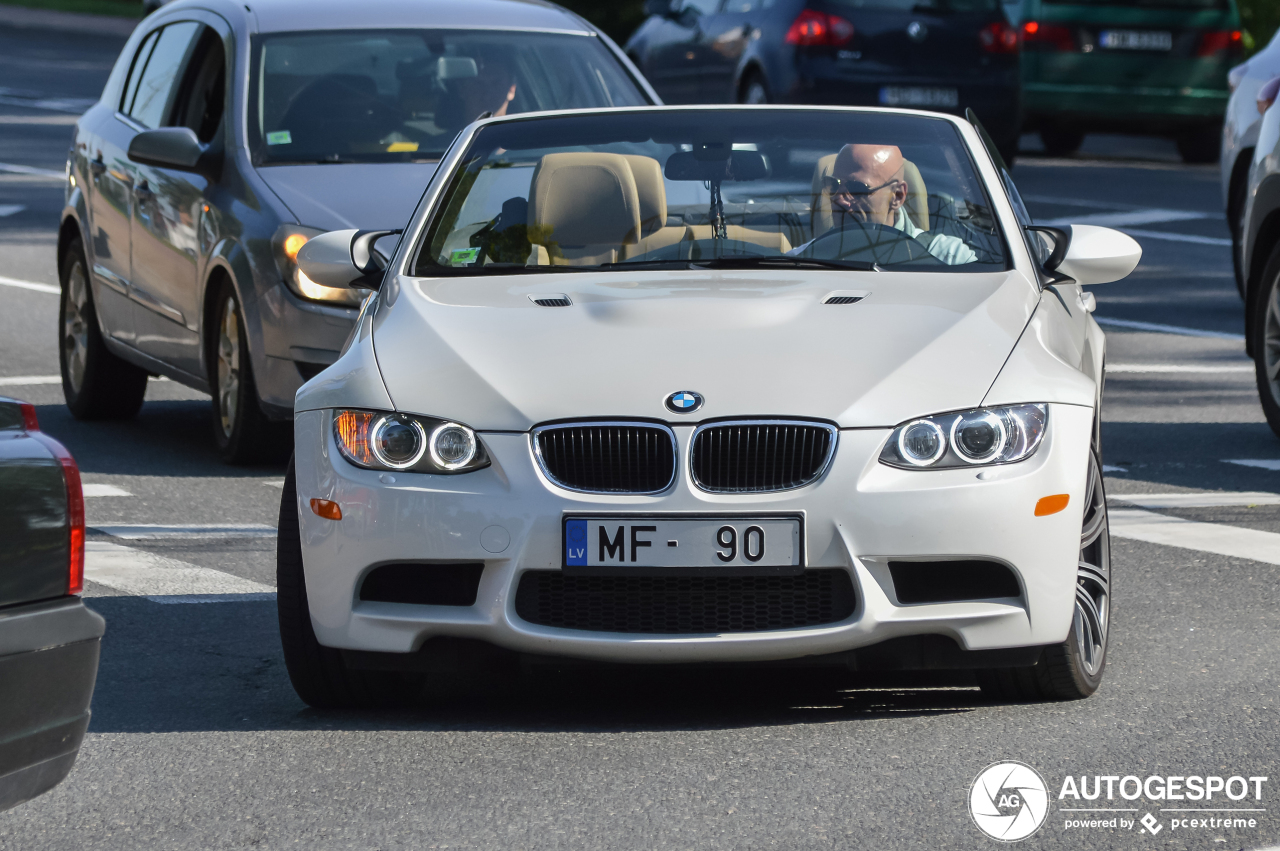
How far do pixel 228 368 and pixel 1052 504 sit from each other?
467 centimetres

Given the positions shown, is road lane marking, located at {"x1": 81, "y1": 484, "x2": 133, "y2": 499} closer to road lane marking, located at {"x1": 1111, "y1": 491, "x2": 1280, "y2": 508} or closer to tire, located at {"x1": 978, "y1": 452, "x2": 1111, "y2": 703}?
road lane marking, located at {"x1": 1111, "y1": 491, "x2": 1280, "y2": 508}

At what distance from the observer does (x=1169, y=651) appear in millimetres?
5570

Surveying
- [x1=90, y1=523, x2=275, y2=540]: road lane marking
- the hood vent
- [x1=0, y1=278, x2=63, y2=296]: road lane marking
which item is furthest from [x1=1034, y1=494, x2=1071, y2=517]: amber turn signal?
[x1=0, y1=278, x2=63, y2=296]: road lane marking

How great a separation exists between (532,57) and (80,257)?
8.08 feet

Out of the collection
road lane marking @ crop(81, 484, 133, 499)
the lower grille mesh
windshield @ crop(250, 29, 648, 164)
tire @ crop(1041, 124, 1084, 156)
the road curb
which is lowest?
the road curb

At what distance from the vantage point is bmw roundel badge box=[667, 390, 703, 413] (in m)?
4.70

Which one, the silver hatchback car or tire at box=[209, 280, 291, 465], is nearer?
the silver hatchback car

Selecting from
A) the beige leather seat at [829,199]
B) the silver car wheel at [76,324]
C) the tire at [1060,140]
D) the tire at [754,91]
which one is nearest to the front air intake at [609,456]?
the beige leather seat at [829,199]

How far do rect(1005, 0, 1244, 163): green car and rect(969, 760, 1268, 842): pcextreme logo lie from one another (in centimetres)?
1682

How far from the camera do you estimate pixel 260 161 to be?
8641 mm

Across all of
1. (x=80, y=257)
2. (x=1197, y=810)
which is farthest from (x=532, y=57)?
(x=1197, y=810)

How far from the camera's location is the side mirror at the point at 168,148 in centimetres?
838

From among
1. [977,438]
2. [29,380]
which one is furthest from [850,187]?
[29,380]

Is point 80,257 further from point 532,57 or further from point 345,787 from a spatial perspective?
point 345,787
